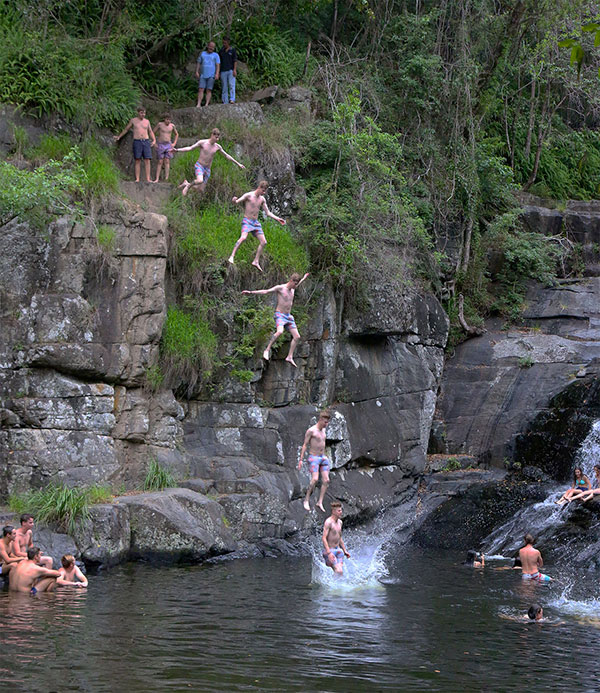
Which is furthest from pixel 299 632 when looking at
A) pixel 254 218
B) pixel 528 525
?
pixel 254 218

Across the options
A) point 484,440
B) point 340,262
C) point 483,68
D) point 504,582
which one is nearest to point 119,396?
point 340,262

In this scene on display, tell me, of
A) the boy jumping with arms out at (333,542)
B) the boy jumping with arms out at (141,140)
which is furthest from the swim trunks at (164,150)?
the boy jumping with arms out at (333,542)

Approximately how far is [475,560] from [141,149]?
Answer: 10.8 metres

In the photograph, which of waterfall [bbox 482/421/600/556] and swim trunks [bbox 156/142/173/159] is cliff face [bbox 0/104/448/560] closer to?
swim trunks [bbox 156/142/173/159]

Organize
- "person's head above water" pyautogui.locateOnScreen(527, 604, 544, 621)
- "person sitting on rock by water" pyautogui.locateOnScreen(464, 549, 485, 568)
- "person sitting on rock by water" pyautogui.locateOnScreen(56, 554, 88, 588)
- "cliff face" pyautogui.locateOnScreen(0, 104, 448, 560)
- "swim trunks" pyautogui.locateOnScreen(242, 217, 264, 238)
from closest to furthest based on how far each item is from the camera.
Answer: "person's head above water" pyautogui.locateOnScreen(527, 604, 544, 621), "person sitting on rock by water" pyautogui.locateOnScreen(56, 554, 88, 588), "cliff face" pyautogui.locateOnScreen(0, 104, 448, 560), "person sitting on rock by water" pyautogui.locateOnScreen(464, 549, 485, 568), "swim trunks" pyautogui.locateOnScreen(242, 217, 264, 238)

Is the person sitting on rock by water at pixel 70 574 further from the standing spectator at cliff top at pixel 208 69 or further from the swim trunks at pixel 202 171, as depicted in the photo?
the standing spectator at cliff top at pixel 208 69

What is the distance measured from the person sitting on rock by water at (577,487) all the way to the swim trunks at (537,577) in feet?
10.0

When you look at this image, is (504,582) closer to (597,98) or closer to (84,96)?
(84,96)

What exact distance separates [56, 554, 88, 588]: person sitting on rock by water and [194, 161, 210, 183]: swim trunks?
28.8 feet

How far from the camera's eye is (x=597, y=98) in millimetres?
28406

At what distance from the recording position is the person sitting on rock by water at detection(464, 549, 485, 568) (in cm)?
1636

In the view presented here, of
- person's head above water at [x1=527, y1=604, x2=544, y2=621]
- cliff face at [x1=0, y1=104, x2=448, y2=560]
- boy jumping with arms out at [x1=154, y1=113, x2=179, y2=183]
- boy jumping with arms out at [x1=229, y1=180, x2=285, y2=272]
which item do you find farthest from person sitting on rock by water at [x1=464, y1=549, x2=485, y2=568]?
boy jumping with arms out at [x1=154, y1=113, x2=179, y2=183]

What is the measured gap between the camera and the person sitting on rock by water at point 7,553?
13.4 metres

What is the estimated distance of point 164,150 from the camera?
1998cm
